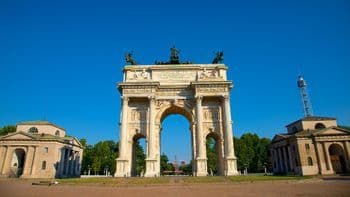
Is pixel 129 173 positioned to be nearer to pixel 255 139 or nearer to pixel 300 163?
pixel 300 163

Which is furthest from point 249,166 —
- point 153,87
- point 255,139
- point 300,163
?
point 153,87

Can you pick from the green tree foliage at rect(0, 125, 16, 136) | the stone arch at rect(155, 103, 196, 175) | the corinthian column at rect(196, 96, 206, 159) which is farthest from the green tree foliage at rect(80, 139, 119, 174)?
the corinthian column at rect(196, 96, 206, 159)

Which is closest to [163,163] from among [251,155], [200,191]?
[251,155]

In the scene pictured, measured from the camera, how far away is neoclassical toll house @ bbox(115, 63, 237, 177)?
36188 mm

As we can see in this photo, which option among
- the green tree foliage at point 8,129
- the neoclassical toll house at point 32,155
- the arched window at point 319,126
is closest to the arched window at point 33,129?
the neoclassical toll house at point 32,155

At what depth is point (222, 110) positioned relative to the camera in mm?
38125

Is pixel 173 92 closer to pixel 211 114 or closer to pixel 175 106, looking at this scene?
pixel 175 106

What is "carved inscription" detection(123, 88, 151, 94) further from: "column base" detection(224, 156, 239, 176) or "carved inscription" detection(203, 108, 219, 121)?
"column base" detection(224, 156, 239, 176)

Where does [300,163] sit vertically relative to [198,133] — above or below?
below

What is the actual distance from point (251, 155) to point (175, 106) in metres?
41.6

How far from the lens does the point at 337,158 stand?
45906mm

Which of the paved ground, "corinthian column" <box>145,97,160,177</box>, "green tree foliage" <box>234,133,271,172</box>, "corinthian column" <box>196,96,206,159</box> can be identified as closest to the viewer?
the paved ground

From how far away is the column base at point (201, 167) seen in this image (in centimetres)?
3369

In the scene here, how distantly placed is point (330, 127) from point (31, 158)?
179 ft
